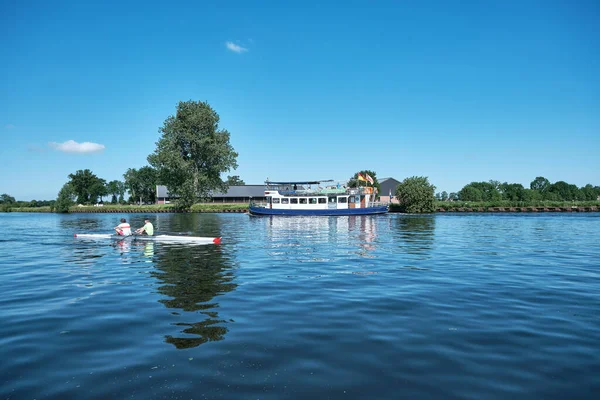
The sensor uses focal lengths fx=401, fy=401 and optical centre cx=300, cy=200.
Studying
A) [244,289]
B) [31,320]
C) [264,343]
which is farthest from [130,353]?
[244,289]

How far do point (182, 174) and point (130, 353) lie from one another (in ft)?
234

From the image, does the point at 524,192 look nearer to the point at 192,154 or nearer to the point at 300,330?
the point at 192,154

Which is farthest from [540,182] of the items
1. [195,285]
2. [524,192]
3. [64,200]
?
[195,285]

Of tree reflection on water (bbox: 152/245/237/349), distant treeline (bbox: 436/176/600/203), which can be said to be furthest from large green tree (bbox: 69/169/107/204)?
tree reflection on water (bbox: 152/245/237/349)

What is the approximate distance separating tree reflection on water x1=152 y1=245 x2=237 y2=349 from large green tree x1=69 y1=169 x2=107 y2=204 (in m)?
134

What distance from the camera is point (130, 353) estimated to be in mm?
7137

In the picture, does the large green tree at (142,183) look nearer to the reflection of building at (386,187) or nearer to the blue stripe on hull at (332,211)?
the reflection of building at (386,187)

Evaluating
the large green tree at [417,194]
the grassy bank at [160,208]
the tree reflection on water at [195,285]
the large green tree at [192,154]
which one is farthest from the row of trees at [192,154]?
the tree reflection on water at [195,285]

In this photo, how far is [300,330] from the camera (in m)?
8.37

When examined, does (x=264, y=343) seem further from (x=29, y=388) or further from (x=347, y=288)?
(x=347, y=288)

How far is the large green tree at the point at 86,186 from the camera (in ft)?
451

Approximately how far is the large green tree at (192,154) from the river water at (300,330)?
58.8m

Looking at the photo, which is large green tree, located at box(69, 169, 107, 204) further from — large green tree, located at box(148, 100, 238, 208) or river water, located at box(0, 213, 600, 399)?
river water, located at box(0, 213, 600, 399)

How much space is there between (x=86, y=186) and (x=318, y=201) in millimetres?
107758
